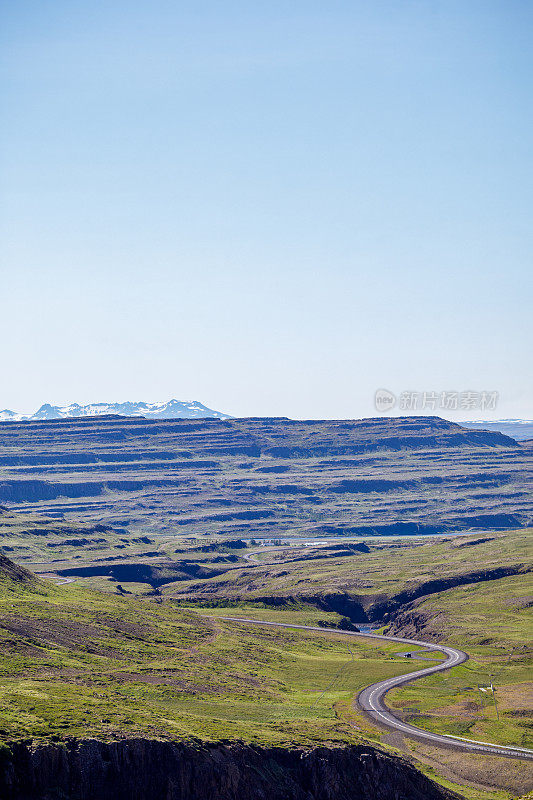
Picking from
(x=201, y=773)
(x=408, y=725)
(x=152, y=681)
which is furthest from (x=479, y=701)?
(x=201, y=773)

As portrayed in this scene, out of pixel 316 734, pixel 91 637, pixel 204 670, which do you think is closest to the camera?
pixel 316 734

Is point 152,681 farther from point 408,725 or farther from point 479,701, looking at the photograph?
point 479,701

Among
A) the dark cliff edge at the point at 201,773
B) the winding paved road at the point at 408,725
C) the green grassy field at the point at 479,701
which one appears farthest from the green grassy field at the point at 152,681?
the green grassy field at the point at 479,701

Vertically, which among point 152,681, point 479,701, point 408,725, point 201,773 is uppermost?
point 201,773

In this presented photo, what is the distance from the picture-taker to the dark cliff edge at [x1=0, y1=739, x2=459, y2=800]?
77.4m

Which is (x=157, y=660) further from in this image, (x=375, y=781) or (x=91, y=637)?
(x=375, y=781)

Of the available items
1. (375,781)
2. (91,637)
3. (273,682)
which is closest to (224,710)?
(375,781)

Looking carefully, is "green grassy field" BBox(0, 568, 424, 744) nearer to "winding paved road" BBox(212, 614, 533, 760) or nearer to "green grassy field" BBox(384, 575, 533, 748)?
"winding paved road" BBox(212, 614, 533, 760)

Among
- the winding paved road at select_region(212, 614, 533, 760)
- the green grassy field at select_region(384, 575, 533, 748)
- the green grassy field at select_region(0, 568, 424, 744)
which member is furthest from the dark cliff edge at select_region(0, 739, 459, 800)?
the green grassy field at select_region(384, 575, 533, 748)

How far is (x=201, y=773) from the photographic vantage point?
85.4 m

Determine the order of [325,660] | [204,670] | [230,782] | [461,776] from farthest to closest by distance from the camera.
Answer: [325,660], [204,670], [461,776], [230,782]

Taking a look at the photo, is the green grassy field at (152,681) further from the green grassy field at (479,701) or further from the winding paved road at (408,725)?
the green grassy field at (479,701)

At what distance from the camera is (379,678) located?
567ft

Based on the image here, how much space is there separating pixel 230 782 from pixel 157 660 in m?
81.3
